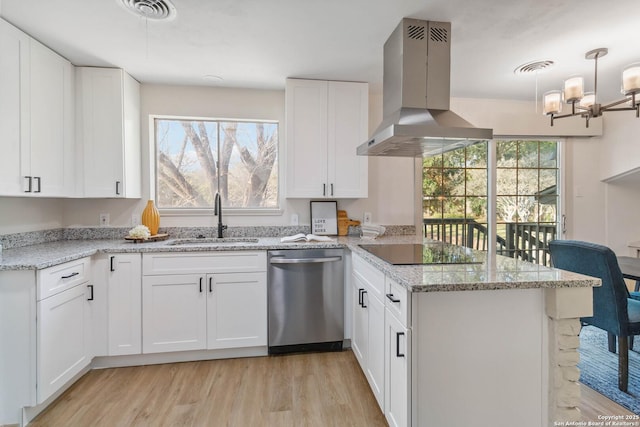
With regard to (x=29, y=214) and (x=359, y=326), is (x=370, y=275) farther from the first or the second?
(x=29, y=214)

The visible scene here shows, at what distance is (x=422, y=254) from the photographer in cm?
204

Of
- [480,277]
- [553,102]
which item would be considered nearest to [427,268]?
[480,277]

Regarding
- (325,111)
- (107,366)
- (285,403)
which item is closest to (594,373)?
(285,403)

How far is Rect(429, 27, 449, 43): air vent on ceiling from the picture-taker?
199 centimetres

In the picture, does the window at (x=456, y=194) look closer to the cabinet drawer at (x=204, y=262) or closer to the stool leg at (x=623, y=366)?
the stool leg at (x=623, y=366)

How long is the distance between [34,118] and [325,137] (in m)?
2.20

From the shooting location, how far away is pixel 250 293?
254 cm

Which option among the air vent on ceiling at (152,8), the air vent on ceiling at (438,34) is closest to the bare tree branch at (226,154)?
the air vent on ceiling at (152,8)

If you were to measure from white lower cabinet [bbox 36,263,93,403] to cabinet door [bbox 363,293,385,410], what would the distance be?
1984 mm

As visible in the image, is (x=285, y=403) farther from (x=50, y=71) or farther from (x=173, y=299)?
(x=50, y=71)

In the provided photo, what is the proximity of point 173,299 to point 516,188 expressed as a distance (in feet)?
12.1

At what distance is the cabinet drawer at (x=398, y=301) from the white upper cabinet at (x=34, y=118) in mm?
2457

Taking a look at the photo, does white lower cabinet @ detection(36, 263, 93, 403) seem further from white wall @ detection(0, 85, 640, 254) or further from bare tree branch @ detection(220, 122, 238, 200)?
bare tree branch @ detection(220, 122, 238, 200)

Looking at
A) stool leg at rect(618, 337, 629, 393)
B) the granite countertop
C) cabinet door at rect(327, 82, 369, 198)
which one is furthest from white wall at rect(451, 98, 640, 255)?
the granite countertop
